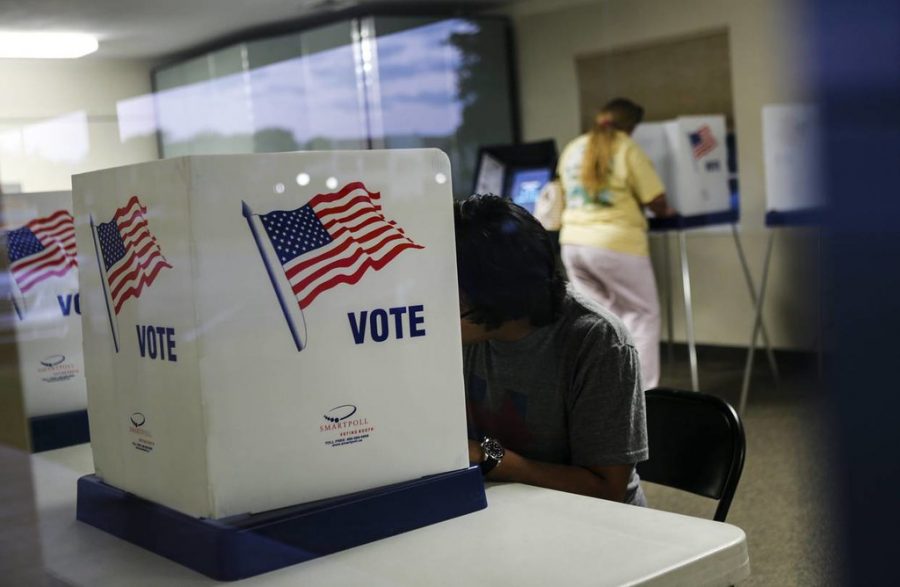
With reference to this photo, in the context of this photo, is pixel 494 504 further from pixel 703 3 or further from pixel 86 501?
pixel 703 3

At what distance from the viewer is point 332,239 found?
93 centimetres

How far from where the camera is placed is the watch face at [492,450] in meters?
1.18

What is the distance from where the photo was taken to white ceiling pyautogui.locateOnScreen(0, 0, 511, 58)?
118cm

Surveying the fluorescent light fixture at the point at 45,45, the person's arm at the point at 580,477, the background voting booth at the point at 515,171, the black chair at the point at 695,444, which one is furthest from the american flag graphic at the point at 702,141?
the fluorescent light fixture at the point at 45,45

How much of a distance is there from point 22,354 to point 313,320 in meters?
0.43

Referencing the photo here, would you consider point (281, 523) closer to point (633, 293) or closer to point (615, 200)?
point (615, 200)

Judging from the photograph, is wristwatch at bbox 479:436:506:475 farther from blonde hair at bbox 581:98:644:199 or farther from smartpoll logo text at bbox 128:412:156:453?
blonde hair at bbox 581:98:644:199

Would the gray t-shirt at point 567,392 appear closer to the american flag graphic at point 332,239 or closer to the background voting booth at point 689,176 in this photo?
the american flag graphic at point 332,239

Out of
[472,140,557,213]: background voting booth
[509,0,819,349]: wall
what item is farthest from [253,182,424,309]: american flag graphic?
[509,0,819,349]: wall

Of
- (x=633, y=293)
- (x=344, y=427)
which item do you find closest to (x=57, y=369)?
(x=344, y=427)

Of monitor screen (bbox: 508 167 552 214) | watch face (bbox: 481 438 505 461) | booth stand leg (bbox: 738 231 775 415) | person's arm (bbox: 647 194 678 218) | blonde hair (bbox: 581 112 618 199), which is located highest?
blonde hair (bbox: 581 112 618 199)

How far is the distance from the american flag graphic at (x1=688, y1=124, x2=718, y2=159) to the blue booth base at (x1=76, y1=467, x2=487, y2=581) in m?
2.88

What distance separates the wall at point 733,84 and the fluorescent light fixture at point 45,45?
86.4 inches

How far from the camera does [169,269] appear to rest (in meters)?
0.91
